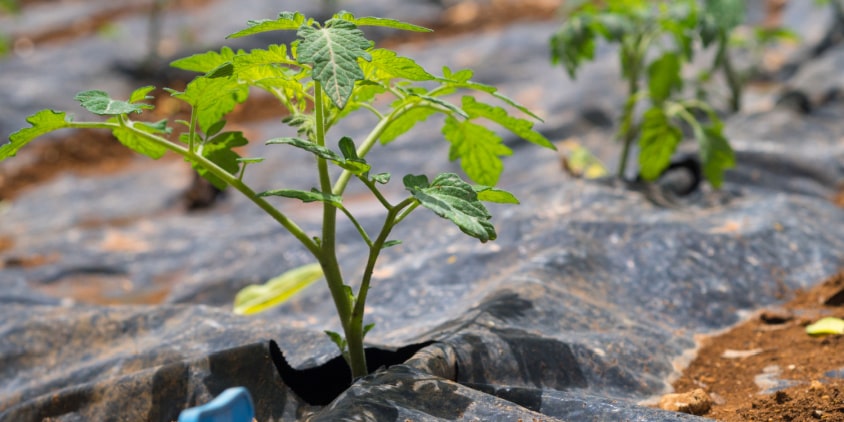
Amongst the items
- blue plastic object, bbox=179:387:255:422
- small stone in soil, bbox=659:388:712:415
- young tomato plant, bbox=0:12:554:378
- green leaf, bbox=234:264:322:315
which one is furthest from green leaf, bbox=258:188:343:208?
green leaf, bbox=234:264:322:315

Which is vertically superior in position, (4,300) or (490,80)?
(490,80)

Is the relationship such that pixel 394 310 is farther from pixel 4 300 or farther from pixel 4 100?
pixel 4 100

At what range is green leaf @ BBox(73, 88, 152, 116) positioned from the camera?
139 cm

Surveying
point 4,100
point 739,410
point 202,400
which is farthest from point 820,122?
point 4,100

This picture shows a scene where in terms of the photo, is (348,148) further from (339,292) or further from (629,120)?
(629,120)

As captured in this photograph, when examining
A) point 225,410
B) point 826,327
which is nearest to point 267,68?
point 225,410

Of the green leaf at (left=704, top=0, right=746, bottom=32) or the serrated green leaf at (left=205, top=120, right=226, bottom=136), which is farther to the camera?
the green leaf at (left=704, top=0, right=746, bottom=32)

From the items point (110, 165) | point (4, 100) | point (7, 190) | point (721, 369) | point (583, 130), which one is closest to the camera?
point (721, 369)

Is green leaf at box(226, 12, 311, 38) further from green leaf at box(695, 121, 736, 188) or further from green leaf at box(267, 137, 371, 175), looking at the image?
green leaf at box(695, 121, 736, 188)

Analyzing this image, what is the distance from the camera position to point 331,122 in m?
1.64

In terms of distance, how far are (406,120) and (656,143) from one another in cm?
147

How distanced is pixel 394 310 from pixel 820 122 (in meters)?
2.69

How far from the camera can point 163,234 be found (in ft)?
13.4

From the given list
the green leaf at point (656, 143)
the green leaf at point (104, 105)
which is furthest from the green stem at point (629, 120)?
the green leaf at point (104, 105)
